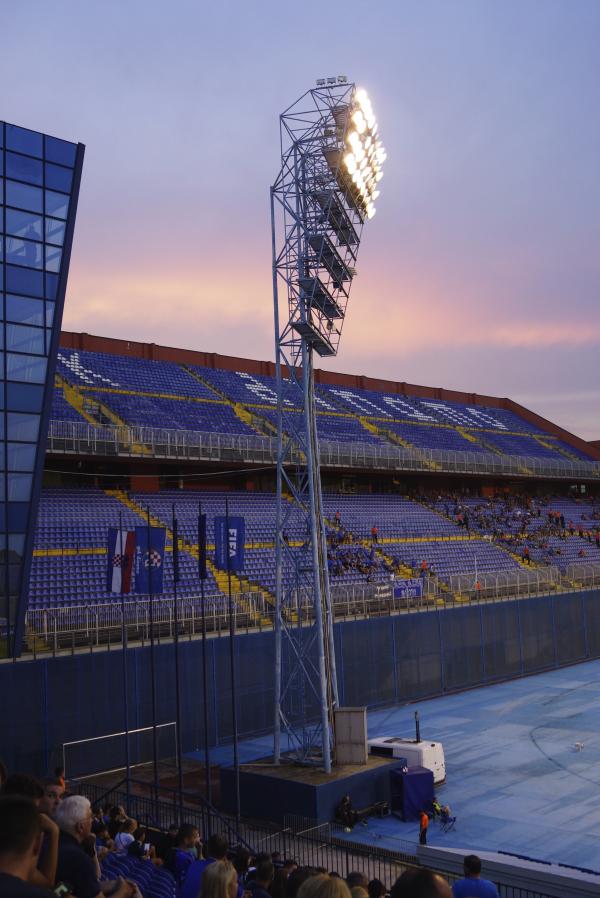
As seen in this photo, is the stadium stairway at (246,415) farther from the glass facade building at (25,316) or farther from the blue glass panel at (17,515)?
the blue glass panel at (17,515)

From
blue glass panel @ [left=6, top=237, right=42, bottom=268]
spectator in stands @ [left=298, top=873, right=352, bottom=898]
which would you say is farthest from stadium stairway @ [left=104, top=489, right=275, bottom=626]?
spectator in stands @ [left=298, top=873, right=352, bottom=898]

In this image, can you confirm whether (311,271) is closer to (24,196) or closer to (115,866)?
(24,196)

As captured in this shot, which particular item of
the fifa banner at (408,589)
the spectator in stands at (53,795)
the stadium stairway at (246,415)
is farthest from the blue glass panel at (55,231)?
the stadium stairway at (246,415)

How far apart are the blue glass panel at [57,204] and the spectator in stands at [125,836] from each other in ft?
59.3

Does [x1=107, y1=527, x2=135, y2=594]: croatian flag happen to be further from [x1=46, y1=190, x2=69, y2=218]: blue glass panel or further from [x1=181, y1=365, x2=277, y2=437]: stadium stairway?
[x1=181, y1=365, x2=277, y2=437]: stadium stairway

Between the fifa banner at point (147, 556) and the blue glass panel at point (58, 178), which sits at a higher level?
the blue glass panel at point (58, 178)

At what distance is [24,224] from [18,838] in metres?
23.1

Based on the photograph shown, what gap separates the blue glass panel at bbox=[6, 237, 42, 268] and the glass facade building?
3 cm

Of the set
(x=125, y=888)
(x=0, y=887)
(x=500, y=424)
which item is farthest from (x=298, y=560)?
(x=500, y=424)

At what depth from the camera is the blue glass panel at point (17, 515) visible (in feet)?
74.8

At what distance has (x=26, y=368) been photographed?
23.5m

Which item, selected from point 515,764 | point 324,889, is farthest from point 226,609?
point 324,889

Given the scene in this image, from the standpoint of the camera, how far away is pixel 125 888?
550 centimetres

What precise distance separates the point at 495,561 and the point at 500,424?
28.3m
